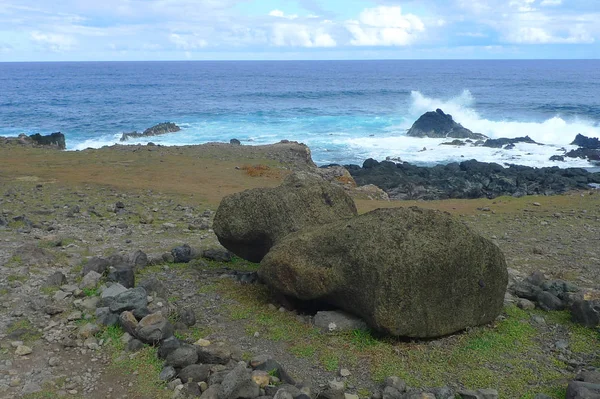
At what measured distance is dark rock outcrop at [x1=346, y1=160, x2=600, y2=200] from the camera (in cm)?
2798

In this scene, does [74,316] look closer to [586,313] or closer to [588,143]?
[586,313]

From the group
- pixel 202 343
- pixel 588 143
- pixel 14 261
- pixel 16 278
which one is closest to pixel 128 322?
pixel 202 343

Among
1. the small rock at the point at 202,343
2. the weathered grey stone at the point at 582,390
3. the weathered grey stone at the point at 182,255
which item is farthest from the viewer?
the weathered grey stone at the point at 182,255

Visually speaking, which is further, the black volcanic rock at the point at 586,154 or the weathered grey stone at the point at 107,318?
the black volcanic rock at the point at 586,154

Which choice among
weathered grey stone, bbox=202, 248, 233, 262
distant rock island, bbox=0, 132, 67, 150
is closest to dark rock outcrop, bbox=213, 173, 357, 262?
weathered grey stone, bbox=202, 248, 233, 262

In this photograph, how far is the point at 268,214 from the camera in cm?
1025

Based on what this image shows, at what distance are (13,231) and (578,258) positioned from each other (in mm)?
12789

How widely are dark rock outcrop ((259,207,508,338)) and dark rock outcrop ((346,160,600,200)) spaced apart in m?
18.9

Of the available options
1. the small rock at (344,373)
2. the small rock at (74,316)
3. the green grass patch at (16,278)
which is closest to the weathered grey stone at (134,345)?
the small rock at (74,316)

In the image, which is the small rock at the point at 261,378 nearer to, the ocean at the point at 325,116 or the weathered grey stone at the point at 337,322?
the weathered grey stone at the point at 337,322

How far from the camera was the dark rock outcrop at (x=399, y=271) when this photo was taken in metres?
7.84

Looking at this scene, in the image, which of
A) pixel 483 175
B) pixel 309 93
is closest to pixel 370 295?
pixel 483 175

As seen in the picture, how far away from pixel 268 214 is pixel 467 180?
22329 mm

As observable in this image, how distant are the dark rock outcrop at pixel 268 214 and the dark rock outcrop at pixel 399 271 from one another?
132 cm
